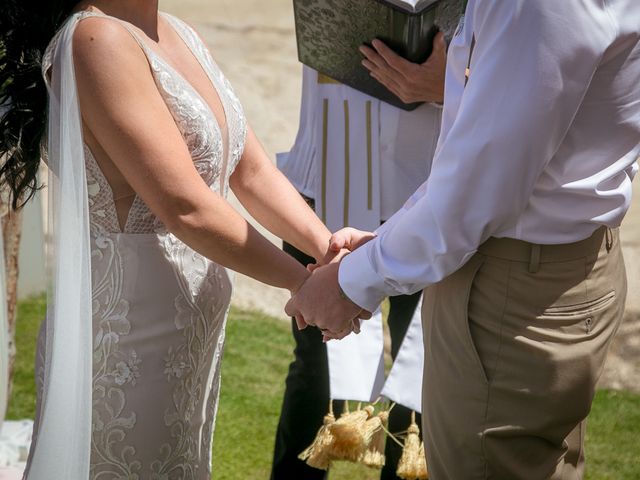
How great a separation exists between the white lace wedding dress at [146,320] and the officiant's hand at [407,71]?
0.64 m

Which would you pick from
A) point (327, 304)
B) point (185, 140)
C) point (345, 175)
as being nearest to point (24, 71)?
point (185, 140)

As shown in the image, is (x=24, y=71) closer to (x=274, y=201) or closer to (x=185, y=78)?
(x=185, y=78)

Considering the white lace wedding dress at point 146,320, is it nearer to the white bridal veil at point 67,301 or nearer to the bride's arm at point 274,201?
the white bridal veil at point 67,301

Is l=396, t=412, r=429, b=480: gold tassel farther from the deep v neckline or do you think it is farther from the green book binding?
the deep v neckline

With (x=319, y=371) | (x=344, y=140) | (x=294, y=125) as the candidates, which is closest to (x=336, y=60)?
(x=344, y=140)

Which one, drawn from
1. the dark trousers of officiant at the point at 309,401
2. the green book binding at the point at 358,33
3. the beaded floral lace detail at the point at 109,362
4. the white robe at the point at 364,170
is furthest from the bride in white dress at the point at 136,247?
the dark trousers of officiant at the point at 309,401

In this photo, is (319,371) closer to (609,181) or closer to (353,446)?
(353,446)

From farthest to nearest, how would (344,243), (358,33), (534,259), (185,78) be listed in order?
1. (358,33)
2. (344,243)
3. (185,78)
4. (534,259)

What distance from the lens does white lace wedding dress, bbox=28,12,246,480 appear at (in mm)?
2225

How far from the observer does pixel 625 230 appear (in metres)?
6.23

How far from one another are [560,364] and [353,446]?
1.04 m

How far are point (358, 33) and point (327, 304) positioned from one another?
2.84 ft

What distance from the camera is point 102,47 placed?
2059mm

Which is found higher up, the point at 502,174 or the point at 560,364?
the point at 502,174
